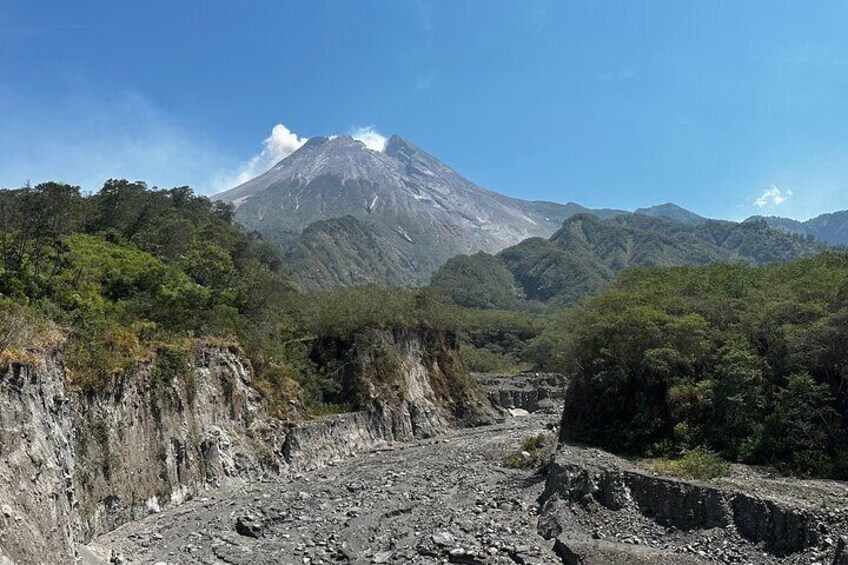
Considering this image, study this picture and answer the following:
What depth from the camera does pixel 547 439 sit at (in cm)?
3747

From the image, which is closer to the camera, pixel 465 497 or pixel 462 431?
pixel 465 497

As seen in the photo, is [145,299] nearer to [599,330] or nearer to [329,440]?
[329,440]

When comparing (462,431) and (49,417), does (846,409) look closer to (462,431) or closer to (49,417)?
(49,417)

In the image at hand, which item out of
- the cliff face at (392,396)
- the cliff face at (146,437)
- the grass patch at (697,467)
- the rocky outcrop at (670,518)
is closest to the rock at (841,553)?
the rocky outcrop at (670,518)

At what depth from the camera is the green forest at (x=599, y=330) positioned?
23.1 m

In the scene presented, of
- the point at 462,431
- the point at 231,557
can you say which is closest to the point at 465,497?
the point at 231,557

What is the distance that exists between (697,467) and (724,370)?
18.5 ft

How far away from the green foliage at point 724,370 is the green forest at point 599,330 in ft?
0.23

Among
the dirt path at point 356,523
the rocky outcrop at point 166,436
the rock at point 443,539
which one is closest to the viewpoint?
the dirt path at point 356,523

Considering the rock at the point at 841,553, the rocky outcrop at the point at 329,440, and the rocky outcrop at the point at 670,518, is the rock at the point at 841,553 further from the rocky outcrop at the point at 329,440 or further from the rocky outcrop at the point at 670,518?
the rocky outcrop at the point at 329,440

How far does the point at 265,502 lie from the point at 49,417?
1081cm

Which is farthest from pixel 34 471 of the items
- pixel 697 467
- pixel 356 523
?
pixel 697 467

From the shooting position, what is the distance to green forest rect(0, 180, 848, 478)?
75.8ft

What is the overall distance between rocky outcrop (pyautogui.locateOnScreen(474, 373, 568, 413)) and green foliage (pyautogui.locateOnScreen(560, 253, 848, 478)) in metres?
31.7
